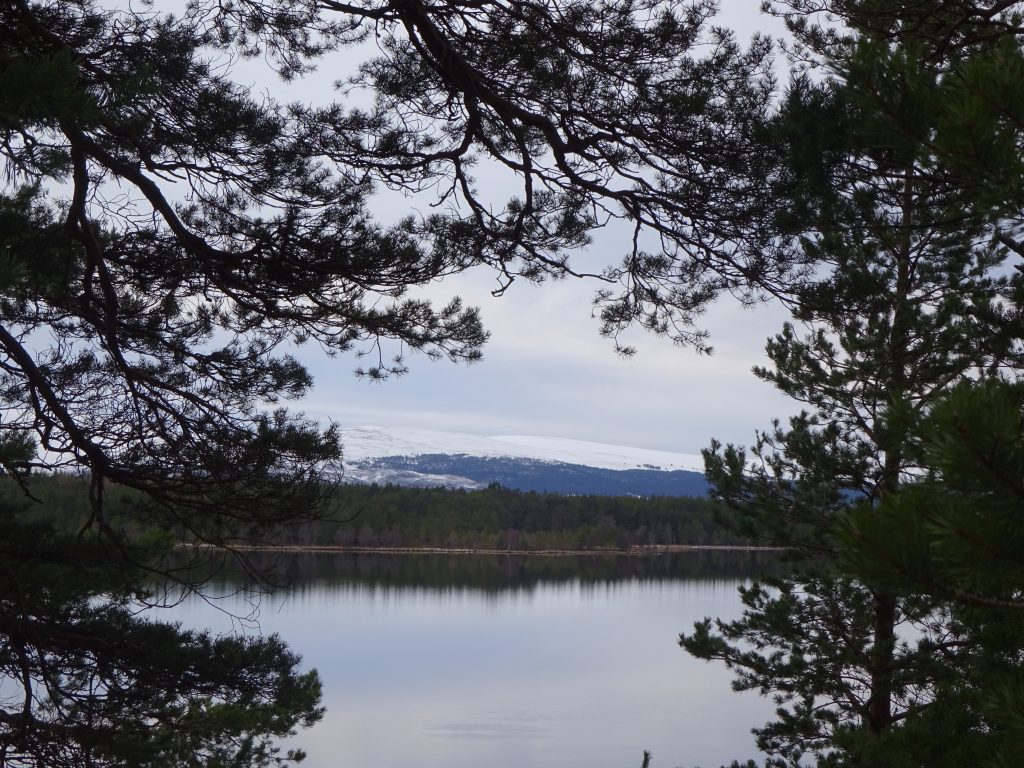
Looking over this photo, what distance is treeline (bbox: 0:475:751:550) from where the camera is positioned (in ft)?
172

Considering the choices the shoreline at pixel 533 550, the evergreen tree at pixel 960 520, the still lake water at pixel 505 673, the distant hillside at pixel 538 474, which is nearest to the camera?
the evergreen tree at pixel 960 520

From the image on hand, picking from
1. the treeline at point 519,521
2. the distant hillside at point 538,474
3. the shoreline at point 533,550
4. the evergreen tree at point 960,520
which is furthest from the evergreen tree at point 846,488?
the distant hillside at point 538,474

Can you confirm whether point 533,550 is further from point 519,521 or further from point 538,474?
point 538,474

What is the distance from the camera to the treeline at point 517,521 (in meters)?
52.6

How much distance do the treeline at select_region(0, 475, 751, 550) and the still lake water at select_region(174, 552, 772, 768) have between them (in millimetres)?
13313

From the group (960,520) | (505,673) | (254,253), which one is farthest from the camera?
(505,673)

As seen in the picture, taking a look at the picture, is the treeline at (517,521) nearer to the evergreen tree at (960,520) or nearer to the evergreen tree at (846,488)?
the evergreen tree at (846,488)

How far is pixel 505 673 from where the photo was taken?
866 inches

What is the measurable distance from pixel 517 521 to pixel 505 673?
3820cm

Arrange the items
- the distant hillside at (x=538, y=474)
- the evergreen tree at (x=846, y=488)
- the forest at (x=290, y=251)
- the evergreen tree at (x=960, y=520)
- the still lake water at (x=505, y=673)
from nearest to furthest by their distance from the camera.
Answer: the evergreen tree at (x=960, y=520) → the forest at (x=290, y=251) → the evergreen tree at (x=846, y=488) → the still lake water at (x=505, y=673) → the distant hillside at (x=538, y=474)

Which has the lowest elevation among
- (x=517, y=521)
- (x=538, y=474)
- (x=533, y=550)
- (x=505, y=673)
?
(x=505, y=673)

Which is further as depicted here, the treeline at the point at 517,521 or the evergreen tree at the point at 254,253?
the treeline at the point at 517,521

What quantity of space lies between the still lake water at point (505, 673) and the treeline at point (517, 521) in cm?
1331

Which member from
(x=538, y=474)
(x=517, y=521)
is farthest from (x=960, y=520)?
(x=538, y=474)
